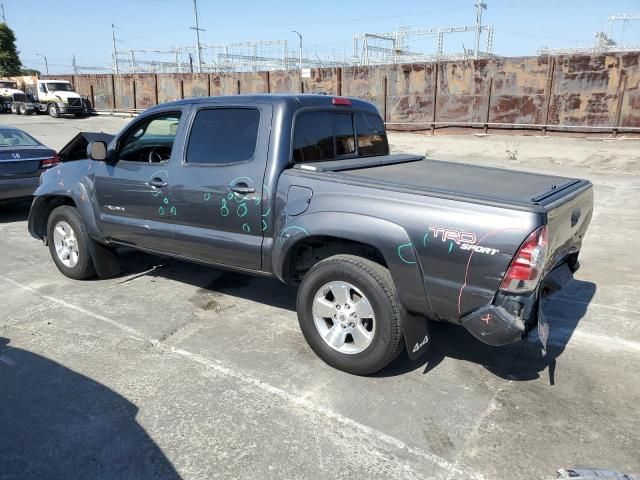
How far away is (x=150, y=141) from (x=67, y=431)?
129 inches

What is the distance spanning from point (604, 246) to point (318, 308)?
4966 millimetres

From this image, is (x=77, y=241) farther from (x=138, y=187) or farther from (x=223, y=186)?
(x=223, y=186)

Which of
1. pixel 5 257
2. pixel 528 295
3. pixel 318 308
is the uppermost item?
pixel 528 295

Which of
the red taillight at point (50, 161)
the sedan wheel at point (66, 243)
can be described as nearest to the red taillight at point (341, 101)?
the sedan wheel at point (66, 243)

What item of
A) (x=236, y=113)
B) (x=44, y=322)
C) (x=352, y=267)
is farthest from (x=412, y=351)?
(x=44, y=322)

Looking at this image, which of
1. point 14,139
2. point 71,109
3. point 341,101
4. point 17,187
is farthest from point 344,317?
point 71,109

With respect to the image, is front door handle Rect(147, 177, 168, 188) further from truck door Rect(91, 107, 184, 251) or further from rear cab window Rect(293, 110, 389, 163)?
rear cab window Rect(293, 110, 389, 163)

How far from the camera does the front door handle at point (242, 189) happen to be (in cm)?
394

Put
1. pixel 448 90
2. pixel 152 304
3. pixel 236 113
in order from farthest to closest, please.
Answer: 1. pixel 448 90
2. pixel 152 304
3. pixel 236 113

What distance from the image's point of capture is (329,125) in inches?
173

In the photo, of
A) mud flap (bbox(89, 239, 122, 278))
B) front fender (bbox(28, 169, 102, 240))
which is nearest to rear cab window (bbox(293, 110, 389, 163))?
front fender (bbox(28, 169, 102, 240))

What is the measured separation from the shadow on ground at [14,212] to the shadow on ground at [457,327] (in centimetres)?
339

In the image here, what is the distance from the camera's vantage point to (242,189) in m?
3.98

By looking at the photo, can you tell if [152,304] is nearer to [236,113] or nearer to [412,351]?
[236,113]
